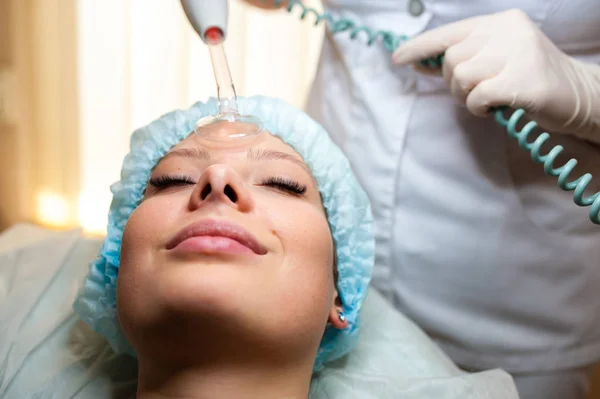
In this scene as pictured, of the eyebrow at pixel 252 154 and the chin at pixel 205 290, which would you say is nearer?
the chin at pixel 205 290

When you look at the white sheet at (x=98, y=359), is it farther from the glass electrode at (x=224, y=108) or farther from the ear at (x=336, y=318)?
the glass electrode at (x=224, y=108)

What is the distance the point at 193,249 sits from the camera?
0.89 metres

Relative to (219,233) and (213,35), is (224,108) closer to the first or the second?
(213,35)

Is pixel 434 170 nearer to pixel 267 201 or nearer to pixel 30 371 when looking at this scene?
pixel 267 201

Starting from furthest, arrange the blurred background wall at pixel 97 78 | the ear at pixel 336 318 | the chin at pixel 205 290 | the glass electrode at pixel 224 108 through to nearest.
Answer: the blurred background wall at pixel 97 78, the ear at pixel 336 318, the glass electrode at pixel 224 108, the chin at pixel 205 290

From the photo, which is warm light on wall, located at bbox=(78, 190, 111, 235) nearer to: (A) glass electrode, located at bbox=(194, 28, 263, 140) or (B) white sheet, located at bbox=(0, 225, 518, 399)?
(B) white sheet, located at bbox=(0, 225, 518, 399)

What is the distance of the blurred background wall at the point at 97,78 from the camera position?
205cm

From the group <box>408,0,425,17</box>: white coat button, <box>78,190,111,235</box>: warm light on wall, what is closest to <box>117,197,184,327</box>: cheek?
<box>408,0,425,17</box>: white coat button

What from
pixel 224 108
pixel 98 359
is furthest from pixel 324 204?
pixel 98 359

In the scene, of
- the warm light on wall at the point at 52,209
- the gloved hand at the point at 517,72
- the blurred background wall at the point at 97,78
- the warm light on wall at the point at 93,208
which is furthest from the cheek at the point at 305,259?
the warm light on wall at the point at 52,209

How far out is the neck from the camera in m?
0.93

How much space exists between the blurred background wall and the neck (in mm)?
1297

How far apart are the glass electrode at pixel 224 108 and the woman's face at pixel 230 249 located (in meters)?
0.02

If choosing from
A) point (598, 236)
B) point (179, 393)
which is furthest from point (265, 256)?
point (598, 236)
